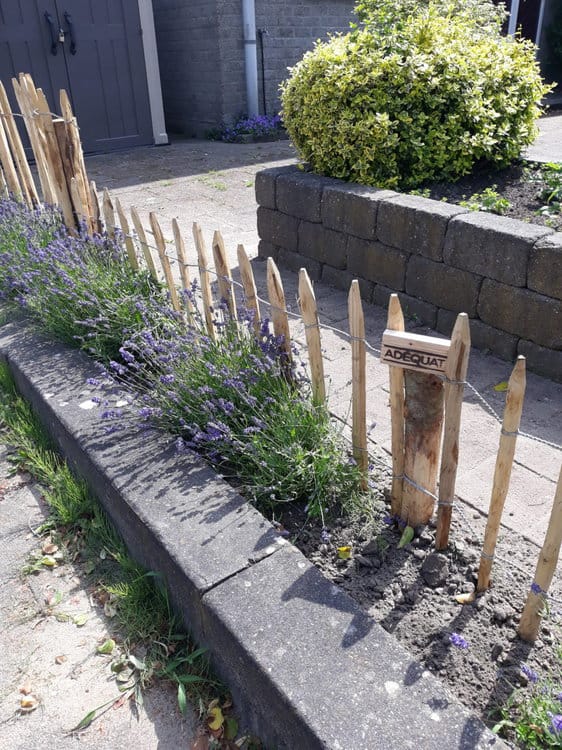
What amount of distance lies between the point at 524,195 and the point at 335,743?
415 cm

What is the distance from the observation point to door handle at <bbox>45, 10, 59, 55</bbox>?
29.7 feet

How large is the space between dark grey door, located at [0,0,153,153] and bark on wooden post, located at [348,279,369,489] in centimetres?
880

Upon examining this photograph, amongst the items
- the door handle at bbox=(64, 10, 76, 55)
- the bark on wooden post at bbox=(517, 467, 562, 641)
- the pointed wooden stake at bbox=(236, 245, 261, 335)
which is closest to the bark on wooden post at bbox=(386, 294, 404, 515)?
the bark on wooden post at bbox=(517, 467, 562, 641)

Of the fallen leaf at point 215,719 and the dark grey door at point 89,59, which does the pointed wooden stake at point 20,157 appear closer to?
the dark grey door at point 89,59

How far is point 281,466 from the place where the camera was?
90.3 inches

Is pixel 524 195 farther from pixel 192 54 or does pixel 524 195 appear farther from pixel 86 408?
pixel 192 54

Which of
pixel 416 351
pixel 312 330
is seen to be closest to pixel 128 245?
pixel 312 330

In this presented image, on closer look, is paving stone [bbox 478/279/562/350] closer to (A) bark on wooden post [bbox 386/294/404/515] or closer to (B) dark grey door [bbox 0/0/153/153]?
(A) bark on wooden post [bbox 386/294/404/515]

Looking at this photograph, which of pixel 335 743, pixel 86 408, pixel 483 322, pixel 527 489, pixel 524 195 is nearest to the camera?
pixel 335 743

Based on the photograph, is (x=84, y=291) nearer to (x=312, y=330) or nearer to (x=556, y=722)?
(x=312, y=330)

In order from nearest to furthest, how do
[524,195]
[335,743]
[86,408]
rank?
[335,743]
[86,408]
[524,195]

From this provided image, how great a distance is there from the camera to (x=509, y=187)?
15.9 feet

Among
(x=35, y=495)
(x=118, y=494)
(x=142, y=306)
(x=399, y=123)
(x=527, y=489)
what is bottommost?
(x=35, y=495)

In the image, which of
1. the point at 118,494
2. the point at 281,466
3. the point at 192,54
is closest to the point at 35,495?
the point at 118,494
